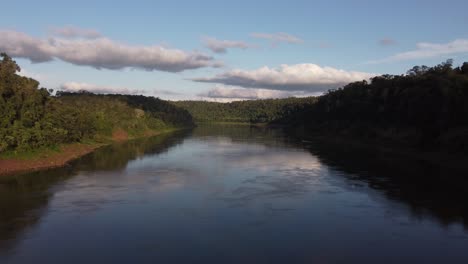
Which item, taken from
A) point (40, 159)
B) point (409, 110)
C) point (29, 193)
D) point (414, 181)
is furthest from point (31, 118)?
point (409, 110)

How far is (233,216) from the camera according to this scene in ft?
88.2

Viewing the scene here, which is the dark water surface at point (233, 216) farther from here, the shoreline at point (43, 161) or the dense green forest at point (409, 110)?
the dense green forest at point (409, 110)

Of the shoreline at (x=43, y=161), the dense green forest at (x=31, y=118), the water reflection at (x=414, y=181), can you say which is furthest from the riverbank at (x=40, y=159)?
the water reflection at (x=414, y=181)

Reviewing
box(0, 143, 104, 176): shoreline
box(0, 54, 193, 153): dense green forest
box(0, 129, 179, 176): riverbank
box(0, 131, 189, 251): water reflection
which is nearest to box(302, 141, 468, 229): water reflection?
box(0, 131, 189, 251): water reflection

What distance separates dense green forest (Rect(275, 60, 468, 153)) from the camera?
59.5 metres

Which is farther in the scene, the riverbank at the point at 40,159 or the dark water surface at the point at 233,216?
the riverbank at the point at 40,159

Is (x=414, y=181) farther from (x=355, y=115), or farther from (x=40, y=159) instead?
(x=355, y=115)

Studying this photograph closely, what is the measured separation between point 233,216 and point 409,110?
52079mm

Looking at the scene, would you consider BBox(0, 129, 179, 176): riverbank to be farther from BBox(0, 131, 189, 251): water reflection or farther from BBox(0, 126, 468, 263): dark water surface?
BBox(0, 126, 468, 263): dark water surface

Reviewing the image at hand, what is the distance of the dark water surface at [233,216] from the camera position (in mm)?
20344

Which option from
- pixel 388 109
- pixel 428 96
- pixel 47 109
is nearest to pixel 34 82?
pixel 47 109

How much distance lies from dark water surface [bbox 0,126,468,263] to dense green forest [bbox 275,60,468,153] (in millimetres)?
15548

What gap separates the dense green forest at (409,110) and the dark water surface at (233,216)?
15.5 metres

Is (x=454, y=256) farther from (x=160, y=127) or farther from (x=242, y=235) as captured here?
(x=160, y=127)
